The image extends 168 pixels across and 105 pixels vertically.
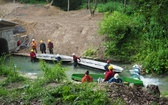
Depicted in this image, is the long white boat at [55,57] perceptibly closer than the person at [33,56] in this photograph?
Yes

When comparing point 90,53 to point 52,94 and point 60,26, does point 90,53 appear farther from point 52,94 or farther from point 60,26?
point 52,94

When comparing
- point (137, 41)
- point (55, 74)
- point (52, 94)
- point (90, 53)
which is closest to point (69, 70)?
point (90, 53)

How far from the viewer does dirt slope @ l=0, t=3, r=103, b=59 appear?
3072 cm

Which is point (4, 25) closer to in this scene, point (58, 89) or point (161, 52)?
point (161, 52)

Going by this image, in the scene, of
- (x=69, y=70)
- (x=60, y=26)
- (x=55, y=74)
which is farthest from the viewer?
(x=60, y=26)

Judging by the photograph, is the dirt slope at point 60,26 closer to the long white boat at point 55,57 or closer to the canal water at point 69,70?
the long white boat at point 55,57

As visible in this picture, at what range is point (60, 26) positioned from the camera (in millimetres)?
34656

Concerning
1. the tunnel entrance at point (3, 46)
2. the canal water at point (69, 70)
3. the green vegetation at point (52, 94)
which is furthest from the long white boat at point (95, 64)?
the green vegetation at point (52, 94)

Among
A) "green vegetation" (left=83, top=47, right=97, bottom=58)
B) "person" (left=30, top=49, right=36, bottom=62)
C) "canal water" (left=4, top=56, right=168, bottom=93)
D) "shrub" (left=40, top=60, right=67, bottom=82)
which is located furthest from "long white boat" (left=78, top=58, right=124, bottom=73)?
"shrub" (left=40, top=60, right=67, bottom=82)

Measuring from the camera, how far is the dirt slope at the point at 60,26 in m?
30.7

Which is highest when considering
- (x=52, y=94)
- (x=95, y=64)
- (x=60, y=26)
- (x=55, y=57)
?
(x=60, y=26)

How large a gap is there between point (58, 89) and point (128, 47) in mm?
16372

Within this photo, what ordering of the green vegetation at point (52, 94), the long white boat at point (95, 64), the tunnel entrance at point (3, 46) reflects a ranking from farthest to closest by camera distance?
the tunnel entrance at point (3, 46) < the long white boat at point (95, 64) < the green vegetation at point (52, 94)

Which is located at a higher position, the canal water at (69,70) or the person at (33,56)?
the person at (33,56)
